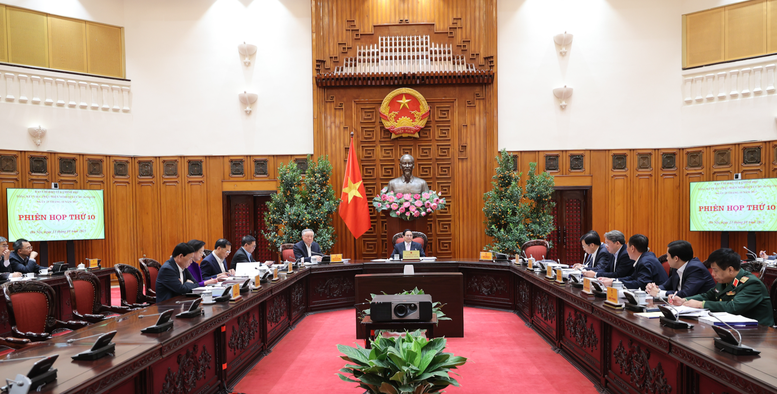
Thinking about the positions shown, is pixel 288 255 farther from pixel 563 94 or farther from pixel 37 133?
pixel 563 94

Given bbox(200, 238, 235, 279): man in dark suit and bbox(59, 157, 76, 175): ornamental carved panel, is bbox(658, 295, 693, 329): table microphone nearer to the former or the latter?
bbox(200, 238, 235, 279): man in dark suit

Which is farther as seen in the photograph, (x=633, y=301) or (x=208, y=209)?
(x=208, y=209)

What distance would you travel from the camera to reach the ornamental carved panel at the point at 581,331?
3619mm

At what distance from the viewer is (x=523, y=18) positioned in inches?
348

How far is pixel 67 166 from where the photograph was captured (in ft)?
27.4

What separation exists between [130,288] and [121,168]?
5261mm

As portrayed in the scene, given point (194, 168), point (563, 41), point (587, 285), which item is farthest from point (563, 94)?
point (194, 168)

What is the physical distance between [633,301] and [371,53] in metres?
7.11

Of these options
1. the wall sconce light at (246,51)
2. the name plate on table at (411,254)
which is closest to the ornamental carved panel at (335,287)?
the name plate on table at (411,254)

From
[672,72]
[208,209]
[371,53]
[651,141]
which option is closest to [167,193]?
[208,209]

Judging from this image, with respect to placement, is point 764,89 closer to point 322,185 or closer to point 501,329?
point 501,329

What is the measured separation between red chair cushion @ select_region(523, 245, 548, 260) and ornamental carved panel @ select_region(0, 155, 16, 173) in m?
8.95

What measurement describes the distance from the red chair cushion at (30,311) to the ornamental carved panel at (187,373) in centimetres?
149

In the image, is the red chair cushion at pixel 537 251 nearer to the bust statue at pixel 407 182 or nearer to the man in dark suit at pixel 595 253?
the man in dark suit at pixel 595 253
